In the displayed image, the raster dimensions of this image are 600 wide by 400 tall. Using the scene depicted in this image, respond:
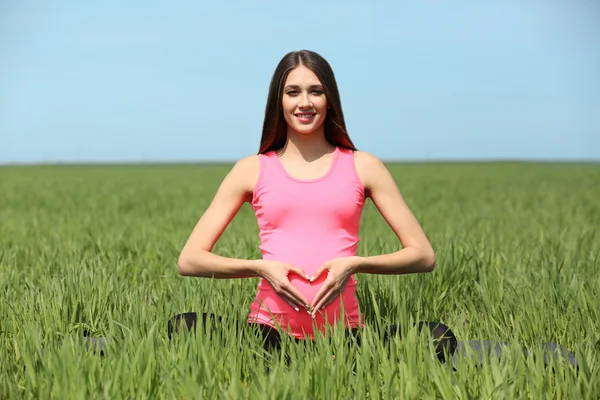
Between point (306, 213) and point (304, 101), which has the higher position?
point (304, 101)

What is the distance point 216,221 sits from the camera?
2.60 metres

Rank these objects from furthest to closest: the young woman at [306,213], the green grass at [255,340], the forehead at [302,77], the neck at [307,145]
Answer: the neck at [307,145], the forehead at [302,77], the young woman at [306,213], the green grass at [255,340]

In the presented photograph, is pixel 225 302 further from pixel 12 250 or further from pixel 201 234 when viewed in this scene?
pixel 12 250

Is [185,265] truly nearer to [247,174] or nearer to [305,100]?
[247,174]

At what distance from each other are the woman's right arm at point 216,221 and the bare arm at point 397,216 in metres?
0.42

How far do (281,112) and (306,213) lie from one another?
1.40ft

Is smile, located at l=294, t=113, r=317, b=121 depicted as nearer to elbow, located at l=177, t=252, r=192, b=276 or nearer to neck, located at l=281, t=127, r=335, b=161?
neck, located at l=281, t=127, r=335, b=161

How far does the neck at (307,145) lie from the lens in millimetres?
2568

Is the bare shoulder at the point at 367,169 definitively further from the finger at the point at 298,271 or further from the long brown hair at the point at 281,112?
the finger at the point at 298,271

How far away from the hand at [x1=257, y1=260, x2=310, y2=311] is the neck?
484mm

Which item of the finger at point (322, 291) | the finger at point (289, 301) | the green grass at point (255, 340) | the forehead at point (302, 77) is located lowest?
the green grass at point (255, 340)

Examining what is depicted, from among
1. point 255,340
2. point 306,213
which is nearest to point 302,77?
point 306,213

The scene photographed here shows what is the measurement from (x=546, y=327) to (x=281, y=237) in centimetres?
158

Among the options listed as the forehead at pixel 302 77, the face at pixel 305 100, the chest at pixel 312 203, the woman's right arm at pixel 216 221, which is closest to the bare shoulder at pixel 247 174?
the woman's right arm at pixel 216 221
